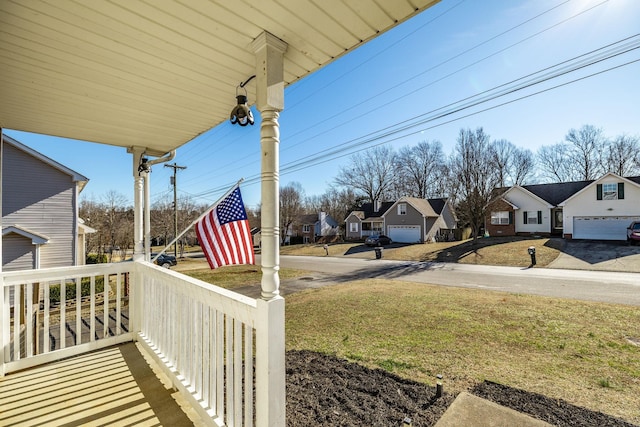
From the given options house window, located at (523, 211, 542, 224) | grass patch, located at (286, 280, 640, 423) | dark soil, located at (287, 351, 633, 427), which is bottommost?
grass patch, located at (286, 280, 640, 423)

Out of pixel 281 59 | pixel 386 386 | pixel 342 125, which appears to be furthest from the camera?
pixel 342 125

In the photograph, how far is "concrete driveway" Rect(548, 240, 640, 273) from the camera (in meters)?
12.6

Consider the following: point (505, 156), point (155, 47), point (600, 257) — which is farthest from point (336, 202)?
point (155, 47)

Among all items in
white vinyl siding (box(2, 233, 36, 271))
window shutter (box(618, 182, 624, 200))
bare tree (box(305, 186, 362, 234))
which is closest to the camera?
white vinyl siding (box(2, 233, 36, 271))

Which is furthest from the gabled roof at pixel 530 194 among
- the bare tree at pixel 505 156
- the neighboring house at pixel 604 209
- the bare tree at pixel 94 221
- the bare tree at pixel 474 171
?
the bare tree at pixel 94 221

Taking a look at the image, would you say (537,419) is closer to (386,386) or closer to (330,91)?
(386,386)

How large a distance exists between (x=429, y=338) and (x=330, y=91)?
382 inches

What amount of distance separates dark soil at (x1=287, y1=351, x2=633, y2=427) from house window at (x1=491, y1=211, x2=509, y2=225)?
24784mm

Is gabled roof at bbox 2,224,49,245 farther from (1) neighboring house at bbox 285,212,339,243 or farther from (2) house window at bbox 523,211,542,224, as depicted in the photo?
(2) house window at bbox 523,211,542,224

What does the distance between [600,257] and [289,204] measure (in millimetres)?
30020

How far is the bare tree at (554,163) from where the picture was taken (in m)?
28.7

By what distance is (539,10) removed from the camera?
279 inches

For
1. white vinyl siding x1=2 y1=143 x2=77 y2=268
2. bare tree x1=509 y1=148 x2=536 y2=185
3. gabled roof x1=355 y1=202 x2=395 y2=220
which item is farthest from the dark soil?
bare tree x1=509 y1=148 x2=536 y2=185

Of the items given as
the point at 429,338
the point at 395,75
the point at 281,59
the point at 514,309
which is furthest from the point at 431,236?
the point at 281,59
